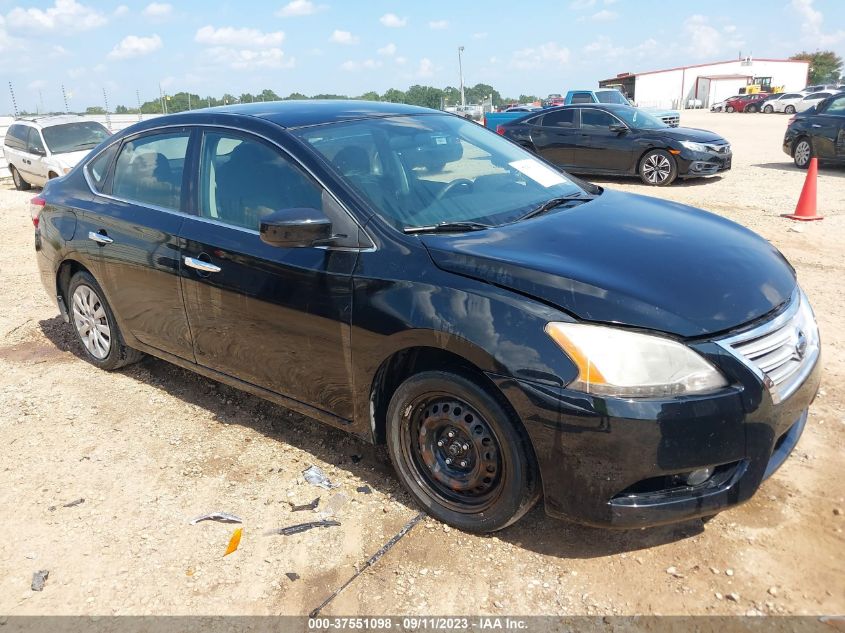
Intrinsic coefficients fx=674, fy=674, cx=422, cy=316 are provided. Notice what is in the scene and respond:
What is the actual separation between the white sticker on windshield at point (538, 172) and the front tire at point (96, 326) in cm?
284

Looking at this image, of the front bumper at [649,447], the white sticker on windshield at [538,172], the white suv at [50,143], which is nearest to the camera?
the front bumper at [649,447]

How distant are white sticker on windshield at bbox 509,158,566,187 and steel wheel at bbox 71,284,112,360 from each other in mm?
2937

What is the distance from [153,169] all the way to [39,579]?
2375 mm

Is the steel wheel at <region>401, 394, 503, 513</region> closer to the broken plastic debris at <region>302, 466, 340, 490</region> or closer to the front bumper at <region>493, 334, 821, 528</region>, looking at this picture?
the front bumper at <region>493, 334, 821, 528</region>

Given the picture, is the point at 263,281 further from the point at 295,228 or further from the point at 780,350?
the point at 780,350

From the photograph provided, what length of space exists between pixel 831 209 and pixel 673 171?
11.0ft

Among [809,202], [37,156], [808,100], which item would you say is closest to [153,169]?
[809,202]

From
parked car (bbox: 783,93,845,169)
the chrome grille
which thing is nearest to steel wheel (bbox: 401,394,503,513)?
the chrome grille

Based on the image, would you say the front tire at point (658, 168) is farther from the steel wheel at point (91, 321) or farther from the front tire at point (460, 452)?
the front tire at point (460, 452)

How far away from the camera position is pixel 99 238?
4.30 metres

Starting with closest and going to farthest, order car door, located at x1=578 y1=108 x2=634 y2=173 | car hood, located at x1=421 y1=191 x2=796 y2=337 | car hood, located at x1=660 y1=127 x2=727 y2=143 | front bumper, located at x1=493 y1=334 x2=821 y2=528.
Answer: front bumper, located at x1=493 y1=334 x2=821 y2=528 → car hood, located at x1=421 y1=191 x2=796 y2=337 → car hood, located at x1=660 y1=127 x2=727 y2=143 → car door, located at x1=578 y1=108 x2=634 y2=173

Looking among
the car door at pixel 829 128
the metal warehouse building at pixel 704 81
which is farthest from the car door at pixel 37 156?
the metal warehouse building at pixel 704 81

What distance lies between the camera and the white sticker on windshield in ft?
12.5

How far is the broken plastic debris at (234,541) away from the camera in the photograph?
2.95 metres
